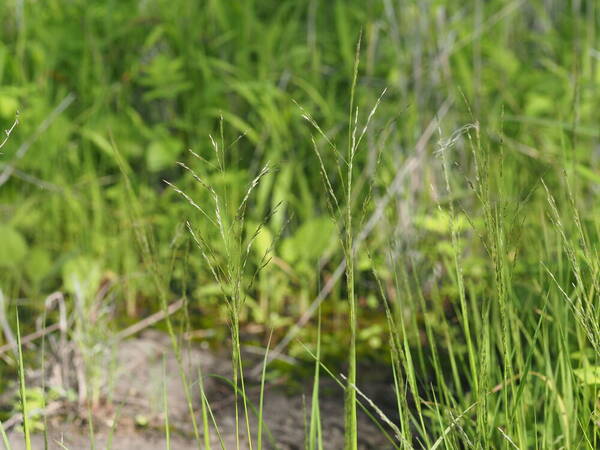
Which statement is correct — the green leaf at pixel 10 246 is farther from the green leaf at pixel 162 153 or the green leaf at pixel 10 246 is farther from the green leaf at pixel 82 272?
the green leaf at pixel 162 153

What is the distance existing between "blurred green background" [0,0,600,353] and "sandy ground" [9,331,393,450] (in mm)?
279

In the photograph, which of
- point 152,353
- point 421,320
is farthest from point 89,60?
point 421,320

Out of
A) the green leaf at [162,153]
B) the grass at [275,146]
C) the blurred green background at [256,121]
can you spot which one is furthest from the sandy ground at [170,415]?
the green leaf at [162,153]

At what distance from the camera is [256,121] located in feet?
7.78

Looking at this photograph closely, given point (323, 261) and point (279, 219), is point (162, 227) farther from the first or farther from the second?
→ point (323, 261)

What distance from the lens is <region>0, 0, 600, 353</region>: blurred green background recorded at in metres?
2.07

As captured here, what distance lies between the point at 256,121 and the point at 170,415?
1.07 m

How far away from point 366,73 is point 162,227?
0.74 metres

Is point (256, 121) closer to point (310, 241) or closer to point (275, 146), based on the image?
point (275, 146)

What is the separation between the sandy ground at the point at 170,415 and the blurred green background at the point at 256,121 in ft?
0.92

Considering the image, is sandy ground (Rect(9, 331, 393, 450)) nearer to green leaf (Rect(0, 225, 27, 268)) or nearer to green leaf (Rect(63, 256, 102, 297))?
green leaf (Rect(63, 256, 102, 297))

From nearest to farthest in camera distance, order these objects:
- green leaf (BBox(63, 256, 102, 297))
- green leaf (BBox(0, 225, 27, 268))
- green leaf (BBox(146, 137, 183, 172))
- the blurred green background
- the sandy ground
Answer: the sandy ground
green leaf (BBox(63, 256, 102, 297))
green leaf (BBox(0, 225, 27, 268))
the blurred green background
green leaf (BBox(146, 137, 183, 172))

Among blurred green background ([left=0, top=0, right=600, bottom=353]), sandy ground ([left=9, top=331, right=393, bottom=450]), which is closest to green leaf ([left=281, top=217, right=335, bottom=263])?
blurred green background ([left=0, top=0, right=600, bottom=353])

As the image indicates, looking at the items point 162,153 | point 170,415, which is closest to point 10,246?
point 162,153
